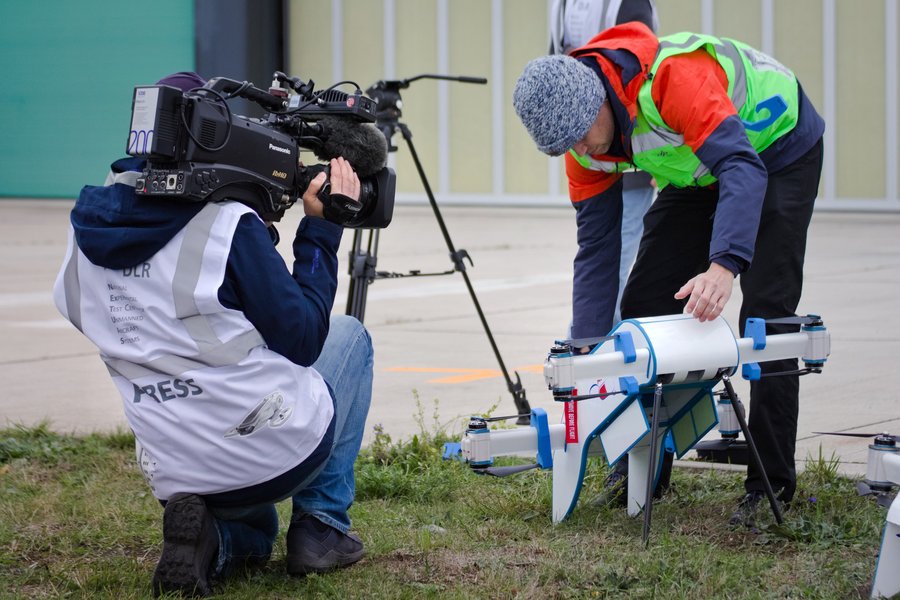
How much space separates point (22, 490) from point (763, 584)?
2638mm

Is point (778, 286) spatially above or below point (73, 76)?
below

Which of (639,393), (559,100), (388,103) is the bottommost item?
(639,393)

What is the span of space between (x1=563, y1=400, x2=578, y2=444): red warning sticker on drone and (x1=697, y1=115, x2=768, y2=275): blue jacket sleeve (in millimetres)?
655

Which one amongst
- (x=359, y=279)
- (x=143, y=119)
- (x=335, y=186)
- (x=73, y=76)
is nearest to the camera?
(x=143, y=119)

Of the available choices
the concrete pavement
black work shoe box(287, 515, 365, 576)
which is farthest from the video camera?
the concrete pavement

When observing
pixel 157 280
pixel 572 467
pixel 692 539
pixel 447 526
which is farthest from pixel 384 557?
pixel 157 280

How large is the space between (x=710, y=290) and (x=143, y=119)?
1501mm

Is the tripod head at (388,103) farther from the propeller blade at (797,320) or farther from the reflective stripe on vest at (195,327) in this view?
the reflective stripe on vest at (195,327)

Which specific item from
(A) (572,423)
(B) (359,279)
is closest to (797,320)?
(A) (572,423)

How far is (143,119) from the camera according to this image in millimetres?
2758

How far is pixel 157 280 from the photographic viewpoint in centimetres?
283

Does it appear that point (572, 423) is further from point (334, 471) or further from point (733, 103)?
point (733, 103)

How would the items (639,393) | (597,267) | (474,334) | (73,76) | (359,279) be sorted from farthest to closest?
(73,76) → (474,334) → (359,279) → (597,267) → (639,393)

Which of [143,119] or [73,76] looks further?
[73,76]
